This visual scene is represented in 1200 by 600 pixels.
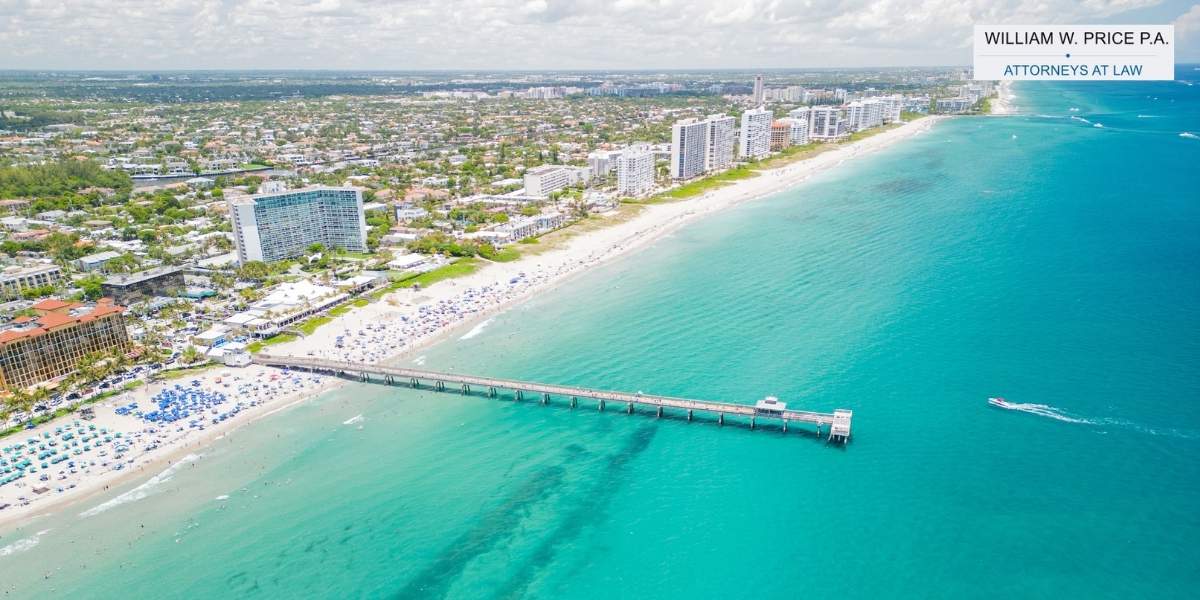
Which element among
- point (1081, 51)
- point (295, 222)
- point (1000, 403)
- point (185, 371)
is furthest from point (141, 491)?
point (1081, 51)

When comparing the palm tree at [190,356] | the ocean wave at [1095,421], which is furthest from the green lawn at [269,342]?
the ocean wave at [1095,421]

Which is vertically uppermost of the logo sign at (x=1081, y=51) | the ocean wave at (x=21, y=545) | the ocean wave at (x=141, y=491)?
→ the logo sign at (x=1081, y=51)

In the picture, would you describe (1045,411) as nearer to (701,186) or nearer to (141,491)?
(141,491)

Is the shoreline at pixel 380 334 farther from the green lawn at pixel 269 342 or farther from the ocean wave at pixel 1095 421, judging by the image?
the ocean wave at pixel 1095 421

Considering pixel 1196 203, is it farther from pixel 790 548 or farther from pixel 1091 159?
pixel 790 548

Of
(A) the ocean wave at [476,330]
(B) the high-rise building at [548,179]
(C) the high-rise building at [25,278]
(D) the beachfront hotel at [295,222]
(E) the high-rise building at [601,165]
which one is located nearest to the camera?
(A) the ocean wave at [476,330]

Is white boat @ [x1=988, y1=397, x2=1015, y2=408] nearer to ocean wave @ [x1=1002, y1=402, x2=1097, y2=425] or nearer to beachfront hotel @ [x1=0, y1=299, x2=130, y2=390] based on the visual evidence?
ocean wave @ [x1=1002, y1=402, x2=1097, y2=425]

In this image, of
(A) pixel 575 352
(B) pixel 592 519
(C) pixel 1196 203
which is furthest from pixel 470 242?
(C) pixel 1196 203

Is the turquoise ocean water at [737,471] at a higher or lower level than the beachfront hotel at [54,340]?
lower

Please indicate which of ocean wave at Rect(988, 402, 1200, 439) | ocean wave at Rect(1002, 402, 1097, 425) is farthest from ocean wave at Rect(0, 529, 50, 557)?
ocean wave at Rect(988, 402, 1200, 439)
